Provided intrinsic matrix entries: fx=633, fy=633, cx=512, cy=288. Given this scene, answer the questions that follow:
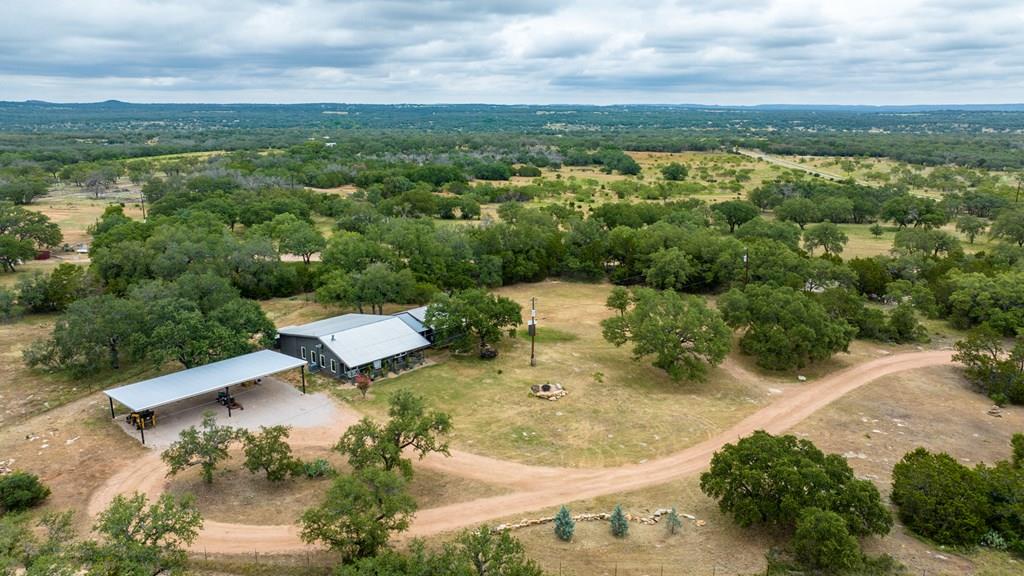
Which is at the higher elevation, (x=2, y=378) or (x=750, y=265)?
(x=750, y=265)

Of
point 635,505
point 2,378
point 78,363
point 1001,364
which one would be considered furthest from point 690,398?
point 2,378

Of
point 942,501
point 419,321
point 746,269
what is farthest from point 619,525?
point 746,269

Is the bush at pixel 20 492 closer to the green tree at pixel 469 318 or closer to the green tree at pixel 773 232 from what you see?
the green tree at pixel 469 318

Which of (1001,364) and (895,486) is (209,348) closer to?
(895,486)

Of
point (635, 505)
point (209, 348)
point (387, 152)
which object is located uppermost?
point (387, 152)

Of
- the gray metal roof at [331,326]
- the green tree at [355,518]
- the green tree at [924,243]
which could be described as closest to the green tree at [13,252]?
the gray metal roof at [331,326]

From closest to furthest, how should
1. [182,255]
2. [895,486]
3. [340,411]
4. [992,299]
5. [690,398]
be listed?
[895,486]
[340,411]
[690,398]
[992,299]
[182,255]
